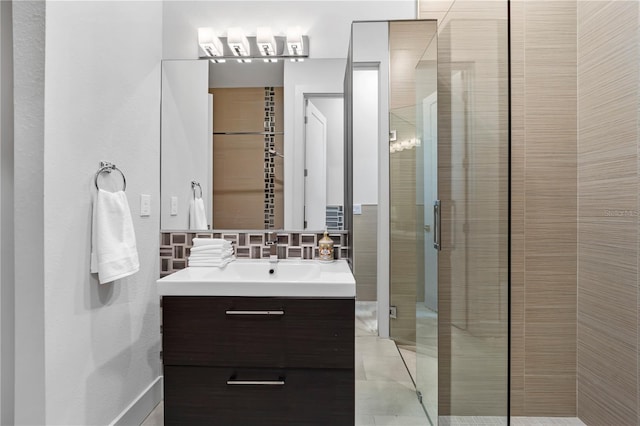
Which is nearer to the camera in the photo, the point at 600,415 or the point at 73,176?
the point at 73,176

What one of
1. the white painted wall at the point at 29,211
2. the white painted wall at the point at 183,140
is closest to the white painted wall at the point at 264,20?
the white painted wall at the point at 183,140

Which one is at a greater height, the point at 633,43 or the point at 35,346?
the point at 633,43

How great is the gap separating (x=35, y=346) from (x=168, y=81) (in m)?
1.55

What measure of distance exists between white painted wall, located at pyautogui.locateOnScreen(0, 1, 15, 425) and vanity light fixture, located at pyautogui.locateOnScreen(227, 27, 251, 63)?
112cm

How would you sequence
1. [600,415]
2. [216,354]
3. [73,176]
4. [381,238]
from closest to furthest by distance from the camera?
[73,176] < [216,354] < [600,415] < [381,238]

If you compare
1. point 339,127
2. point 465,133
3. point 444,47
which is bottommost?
point 465,133

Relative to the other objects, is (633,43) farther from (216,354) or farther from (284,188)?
(216,354)

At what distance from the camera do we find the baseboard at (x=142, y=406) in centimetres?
178

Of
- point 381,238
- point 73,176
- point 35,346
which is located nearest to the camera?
point 35,346

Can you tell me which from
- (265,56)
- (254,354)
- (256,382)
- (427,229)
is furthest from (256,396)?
(265,56)

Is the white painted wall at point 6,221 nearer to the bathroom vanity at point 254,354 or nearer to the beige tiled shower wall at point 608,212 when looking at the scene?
the bathroom vanity at point 254,354

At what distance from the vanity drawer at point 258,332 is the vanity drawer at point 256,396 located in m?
0.04

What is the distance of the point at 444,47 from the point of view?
59.1 inches

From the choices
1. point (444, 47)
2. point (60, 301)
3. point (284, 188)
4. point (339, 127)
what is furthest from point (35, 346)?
point (444, 47)
